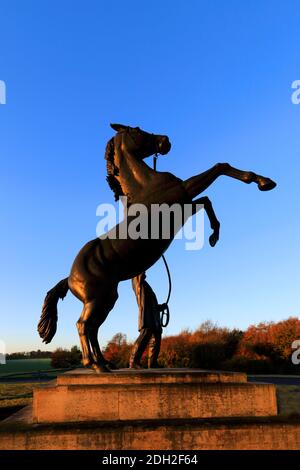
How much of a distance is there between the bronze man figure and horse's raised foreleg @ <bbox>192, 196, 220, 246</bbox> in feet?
4.81

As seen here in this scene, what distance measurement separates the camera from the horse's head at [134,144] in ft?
19.7

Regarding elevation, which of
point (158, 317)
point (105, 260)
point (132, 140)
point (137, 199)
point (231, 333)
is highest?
point (132, 140)

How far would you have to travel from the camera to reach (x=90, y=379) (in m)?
4.86

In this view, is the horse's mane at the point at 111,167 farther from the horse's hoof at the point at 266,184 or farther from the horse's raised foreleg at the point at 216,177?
the horse's hoof at the point at 266,184

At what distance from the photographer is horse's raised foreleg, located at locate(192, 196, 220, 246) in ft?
18.8

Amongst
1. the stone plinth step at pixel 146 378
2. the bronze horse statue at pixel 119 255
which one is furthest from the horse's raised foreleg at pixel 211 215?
the stone plinth step at pixel 146 378

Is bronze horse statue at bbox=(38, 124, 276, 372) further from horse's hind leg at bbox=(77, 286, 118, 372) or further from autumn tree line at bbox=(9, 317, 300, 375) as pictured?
autumn tree line at bbox=(9, 317, 300, 375)

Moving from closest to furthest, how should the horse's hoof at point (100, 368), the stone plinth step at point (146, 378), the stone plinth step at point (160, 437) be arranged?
the stone plinth step at point (160, 437)
the stone plinth step at point (146, 378)
the horse's hoof at point (100, 368)

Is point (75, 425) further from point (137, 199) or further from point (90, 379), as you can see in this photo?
point (137, 199)

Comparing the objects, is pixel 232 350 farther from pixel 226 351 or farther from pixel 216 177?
pixel 216 177
